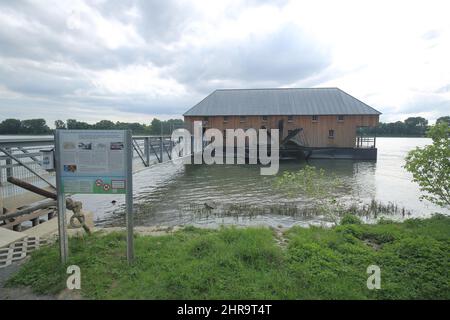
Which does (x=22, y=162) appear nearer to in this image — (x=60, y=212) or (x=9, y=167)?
(x=9, y=167)

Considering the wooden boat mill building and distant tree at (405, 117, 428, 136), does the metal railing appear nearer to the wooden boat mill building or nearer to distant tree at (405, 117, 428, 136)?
the wooden boat mill building

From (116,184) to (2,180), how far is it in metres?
5.03

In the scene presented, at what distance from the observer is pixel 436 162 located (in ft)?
19.2

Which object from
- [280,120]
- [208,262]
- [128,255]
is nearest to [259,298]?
[208,262]

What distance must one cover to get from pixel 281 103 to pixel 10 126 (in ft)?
92.1

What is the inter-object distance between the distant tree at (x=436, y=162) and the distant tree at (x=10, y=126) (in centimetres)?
1637

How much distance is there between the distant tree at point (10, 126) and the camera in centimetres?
1241

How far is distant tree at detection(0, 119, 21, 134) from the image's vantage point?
1241 centimetres

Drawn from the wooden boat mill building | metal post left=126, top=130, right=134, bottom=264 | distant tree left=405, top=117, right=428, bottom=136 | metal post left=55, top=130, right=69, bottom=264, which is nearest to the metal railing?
metal post left=55, top=130, right=69, bottom=264

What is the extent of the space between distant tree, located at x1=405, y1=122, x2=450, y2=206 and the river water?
313 cm

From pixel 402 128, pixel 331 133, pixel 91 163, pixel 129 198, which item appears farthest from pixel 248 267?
pixel 402 128

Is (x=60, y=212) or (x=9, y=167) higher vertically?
(x=9, y=167)

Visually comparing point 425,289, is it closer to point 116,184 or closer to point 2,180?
point 116,184

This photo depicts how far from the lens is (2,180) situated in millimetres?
6715
